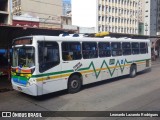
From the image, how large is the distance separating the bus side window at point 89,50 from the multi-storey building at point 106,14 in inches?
2319

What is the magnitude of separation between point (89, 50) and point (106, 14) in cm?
6407

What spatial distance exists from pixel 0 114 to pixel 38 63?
96.4 inches

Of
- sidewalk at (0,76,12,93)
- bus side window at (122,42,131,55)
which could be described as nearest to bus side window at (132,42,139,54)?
bus side window at (122,42,131,55)

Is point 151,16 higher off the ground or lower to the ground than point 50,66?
higher

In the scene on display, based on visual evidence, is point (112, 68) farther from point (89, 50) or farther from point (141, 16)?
point (141, 16)

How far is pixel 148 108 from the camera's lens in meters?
8.07

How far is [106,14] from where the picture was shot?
242 ft

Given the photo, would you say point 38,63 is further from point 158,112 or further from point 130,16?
point 130,16

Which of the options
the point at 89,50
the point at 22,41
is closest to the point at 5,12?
the point at 89,50

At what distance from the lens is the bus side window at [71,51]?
10398mm

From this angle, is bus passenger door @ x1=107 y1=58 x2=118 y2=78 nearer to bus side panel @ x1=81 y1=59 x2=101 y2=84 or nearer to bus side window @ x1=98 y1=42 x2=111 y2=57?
bus side window @ x1=98 y1=42 x2=111 y2=57

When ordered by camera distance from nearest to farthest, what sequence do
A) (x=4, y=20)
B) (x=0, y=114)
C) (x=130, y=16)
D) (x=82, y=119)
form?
(x=82, y=119) → (x=0, y=114) → (x=4, y=20) → (x=130, y=16)

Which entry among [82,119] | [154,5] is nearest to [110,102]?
[82,119]

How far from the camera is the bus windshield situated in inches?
365
